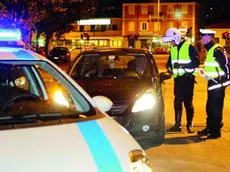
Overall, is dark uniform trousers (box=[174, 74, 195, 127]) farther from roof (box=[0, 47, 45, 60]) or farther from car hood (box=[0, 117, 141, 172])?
car hood (box=[0, 117, 141, 172])

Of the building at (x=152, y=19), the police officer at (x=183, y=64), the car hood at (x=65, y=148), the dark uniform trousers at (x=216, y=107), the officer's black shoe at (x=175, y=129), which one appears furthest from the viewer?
the building at (x=152, y=19)

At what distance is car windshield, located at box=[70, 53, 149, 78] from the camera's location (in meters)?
8.30

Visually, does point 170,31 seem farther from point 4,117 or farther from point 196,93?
point 196,93

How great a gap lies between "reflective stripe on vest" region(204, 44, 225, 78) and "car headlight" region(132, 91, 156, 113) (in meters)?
1.37

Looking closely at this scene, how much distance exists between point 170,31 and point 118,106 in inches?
82.7

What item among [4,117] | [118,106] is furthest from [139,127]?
[4,117]

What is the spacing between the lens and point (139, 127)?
7039 millimetres

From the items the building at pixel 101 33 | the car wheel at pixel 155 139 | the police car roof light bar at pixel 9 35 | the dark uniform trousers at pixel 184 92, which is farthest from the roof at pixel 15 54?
the building at pixel 101 33

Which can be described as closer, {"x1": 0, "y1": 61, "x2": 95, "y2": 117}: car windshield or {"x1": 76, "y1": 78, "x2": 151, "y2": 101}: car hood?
{"x1": 0, "y1": 61, "x2": 95, "y2": 117}: car windshield

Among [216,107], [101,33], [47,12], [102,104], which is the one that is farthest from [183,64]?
[101,33]

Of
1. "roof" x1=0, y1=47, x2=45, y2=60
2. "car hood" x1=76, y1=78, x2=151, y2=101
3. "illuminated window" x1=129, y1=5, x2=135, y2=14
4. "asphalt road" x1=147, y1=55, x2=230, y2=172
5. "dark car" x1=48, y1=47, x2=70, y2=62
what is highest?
"illuminated window" x1=129, y1=5, x2=135, y2=14

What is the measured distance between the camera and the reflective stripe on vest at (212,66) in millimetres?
8117

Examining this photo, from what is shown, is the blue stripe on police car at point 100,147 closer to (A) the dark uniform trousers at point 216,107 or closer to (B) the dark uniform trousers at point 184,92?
(A) the dark uniform trousers at point 216,107

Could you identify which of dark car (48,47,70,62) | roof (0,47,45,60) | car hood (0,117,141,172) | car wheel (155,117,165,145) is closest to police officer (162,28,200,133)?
car wheel (155,117,165,145)
